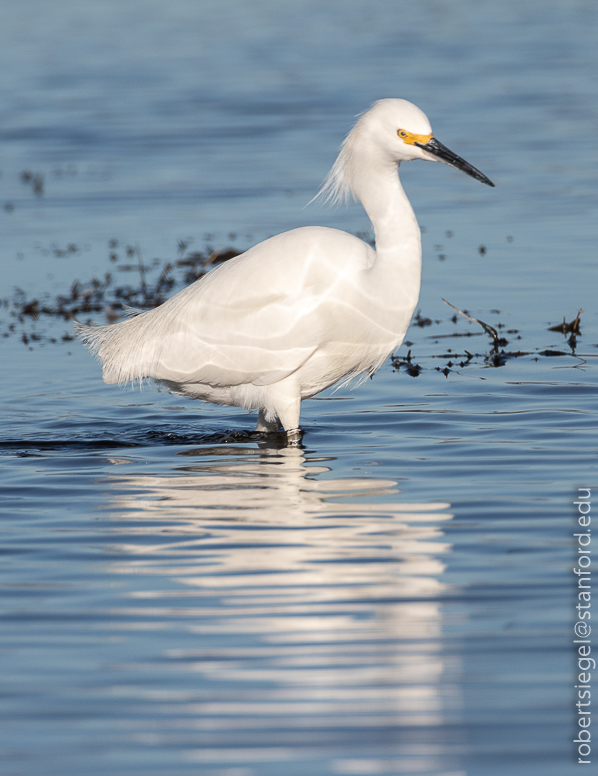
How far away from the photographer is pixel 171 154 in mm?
17734

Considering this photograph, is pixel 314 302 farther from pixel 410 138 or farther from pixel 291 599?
pixel 291 599

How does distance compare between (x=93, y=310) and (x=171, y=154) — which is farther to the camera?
(x=171, y=154)

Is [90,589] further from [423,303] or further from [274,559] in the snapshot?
[423,303]

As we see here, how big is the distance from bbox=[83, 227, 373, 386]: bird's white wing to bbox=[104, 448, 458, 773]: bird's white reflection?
69 centimetres

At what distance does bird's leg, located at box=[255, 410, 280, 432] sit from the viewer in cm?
761

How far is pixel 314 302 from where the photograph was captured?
22.8 ft

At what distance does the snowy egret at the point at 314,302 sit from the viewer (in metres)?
6.96

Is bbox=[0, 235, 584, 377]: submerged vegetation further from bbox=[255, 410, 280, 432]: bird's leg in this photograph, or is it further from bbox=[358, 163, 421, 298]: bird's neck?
bbox=[358, 163, 421, 298]: bird's neck

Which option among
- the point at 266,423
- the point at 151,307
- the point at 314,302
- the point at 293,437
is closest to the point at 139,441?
the point at 266,423

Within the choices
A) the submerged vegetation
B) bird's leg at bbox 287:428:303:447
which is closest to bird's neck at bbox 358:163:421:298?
bird's leg at bbox 287:428:303:447

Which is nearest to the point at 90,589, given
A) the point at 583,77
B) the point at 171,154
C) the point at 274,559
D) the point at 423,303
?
the point at 274,559

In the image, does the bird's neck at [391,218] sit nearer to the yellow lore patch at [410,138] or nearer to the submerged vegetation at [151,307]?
the yellow lore patch at [410,138]

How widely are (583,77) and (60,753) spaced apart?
2058 centimetres

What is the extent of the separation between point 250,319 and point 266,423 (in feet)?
2.53
